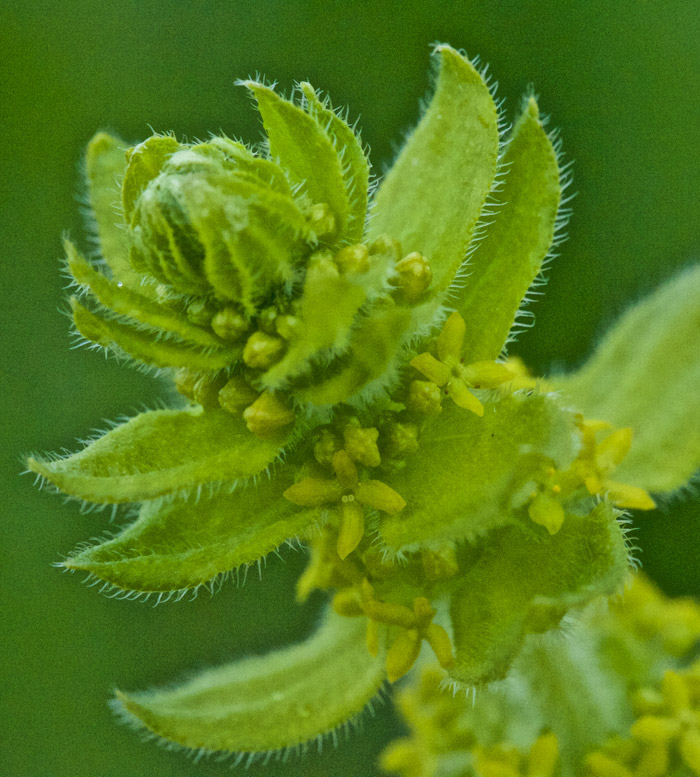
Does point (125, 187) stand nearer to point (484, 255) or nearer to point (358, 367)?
point (358, 367)

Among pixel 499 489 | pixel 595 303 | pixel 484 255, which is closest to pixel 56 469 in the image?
pixel 499 489

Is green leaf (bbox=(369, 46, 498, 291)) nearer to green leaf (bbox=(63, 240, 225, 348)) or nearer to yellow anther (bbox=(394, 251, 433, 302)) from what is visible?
yellow anther (bbox=(394, 251, 433, 302))

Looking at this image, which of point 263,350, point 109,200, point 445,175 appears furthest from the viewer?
point 109,200

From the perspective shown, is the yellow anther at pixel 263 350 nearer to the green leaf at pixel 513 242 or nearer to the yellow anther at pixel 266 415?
the yellow anther at pixel 266 415

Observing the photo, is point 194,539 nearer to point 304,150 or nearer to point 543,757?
point 304,150

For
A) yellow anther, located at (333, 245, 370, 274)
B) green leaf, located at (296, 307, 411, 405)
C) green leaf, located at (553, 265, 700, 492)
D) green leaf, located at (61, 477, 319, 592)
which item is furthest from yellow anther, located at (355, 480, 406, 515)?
green leaf, located at (553, 265, 700, 492)

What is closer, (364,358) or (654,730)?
(364,358)

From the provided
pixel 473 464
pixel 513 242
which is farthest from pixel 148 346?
pixel 513 242
